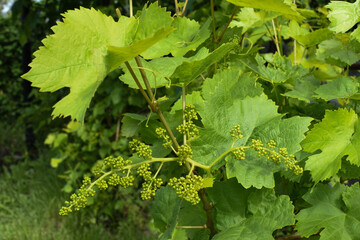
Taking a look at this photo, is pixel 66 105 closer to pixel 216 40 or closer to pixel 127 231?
pixel 216 40

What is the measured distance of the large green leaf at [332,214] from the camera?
2.31ft

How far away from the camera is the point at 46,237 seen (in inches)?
127

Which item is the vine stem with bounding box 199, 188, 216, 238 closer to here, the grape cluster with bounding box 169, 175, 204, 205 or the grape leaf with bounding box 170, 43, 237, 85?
the grape cluster with bounding box 169, 175, 204, 205

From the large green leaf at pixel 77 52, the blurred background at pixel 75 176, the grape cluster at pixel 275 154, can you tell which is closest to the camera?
the large green leaf at pixel 77 52

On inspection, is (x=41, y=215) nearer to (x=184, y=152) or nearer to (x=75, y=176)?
(x=75, y=176)

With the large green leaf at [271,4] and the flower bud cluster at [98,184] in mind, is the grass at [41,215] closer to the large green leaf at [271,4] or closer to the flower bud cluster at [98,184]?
the flower bud cluster at [98,184]

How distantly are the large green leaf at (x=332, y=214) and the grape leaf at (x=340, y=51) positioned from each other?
15.1 inches

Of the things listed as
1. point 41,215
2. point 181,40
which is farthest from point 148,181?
point 41,215

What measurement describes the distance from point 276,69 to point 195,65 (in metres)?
0.33

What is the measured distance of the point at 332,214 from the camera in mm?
743

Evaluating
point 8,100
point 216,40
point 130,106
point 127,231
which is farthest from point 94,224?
point 8,100

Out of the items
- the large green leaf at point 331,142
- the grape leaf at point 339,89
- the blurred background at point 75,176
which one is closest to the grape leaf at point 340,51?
the grape leaf at point 339,89

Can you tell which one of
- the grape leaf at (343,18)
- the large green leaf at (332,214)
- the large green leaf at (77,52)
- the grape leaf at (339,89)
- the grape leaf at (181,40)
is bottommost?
the large green leaf at (332,214)

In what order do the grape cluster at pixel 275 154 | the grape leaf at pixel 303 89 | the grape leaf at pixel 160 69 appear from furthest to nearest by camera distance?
1. the grape leaf at pixel 303 89
2. the grape leaf at pixel 160 69
3. the grape cluster at pixel 275 154
